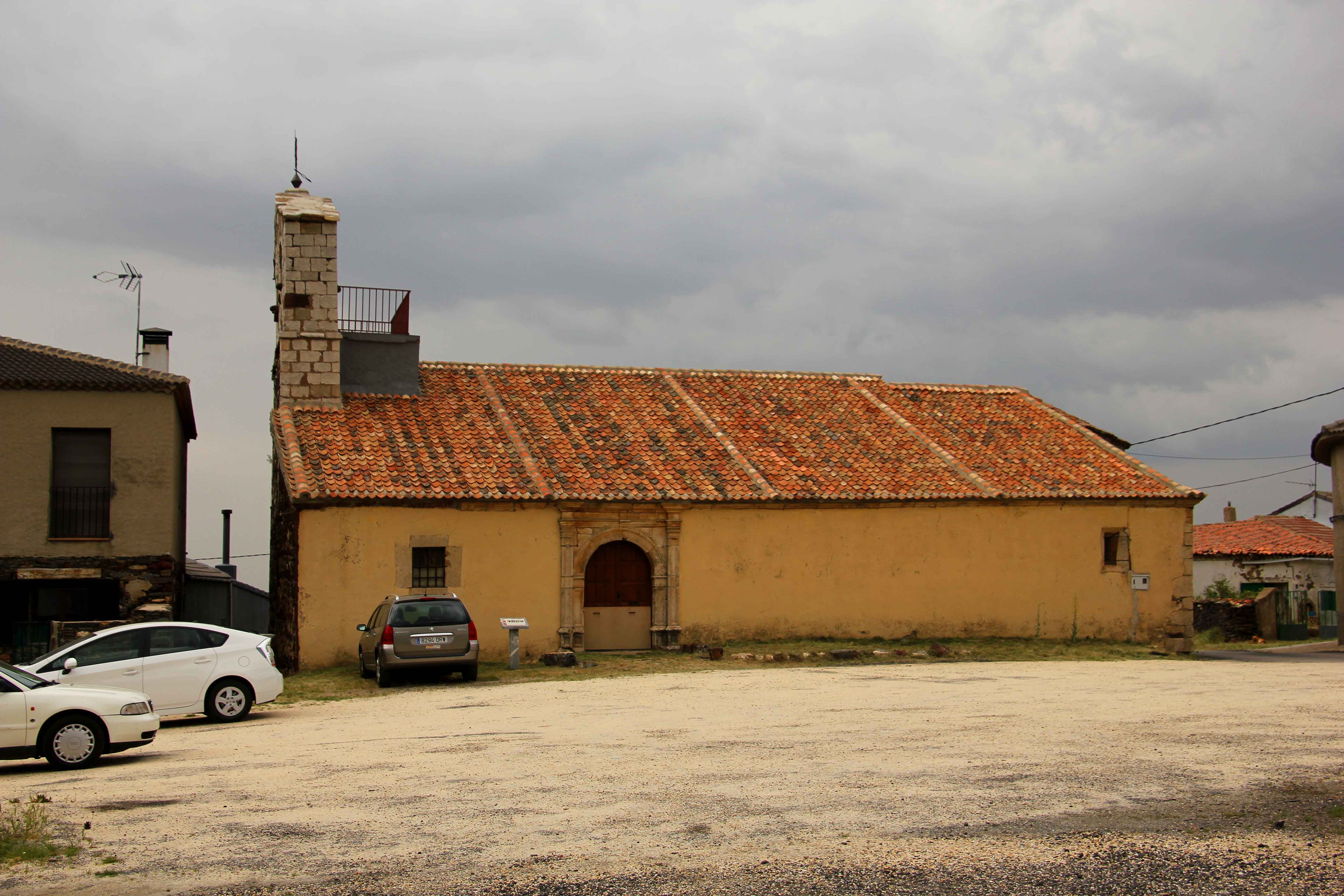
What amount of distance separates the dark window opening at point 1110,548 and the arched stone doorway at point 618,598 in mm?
9765

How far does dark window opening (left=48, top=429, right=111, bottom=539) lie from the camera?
2342 cm

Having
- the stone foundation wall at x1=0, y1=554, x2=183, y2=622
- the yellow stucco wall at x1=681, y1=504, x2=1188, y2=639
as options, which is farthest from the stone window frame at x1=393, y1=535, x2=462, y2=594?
the stone foundation wall at x1=0, y1=554, x2=183, y2=622

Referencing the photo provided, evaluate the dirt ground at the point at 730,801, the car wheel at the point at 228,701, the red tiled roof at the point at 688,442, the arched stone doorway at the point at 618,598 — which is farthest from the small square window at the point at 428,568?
the dirt ground at the point at 730,801

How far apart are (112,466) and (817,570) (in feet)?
46.0

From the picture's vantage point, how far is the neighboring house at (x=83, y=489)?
910 inches

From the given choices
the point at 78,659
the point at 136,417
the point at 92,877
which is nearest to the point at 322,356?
the point at 136,417

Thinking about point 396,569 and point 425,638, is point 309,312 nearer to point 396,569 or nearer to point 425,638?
point 396,569

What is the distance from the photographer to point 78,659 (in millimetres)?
14375

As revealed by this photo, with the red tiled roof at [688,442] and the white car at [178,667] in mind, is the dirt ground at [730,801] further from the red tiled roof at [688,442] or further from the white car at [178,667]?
the red tiled roof at [688,442]

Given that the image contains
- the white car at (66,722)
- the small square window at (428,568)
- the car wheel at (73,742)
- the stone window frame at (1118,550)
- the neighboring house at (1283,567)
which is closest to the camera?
the white car at (66,722)

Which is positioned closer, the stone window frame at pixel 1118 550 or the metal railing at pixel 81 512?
the metal railing at pixel 81 512

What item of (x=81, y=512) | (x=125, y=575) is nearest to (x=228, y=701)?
(x=125, y=575)

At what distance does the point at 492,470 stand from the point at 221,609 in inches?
549

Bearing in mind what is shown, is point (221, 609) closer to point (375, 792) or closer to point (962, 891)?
point (375, 792)
